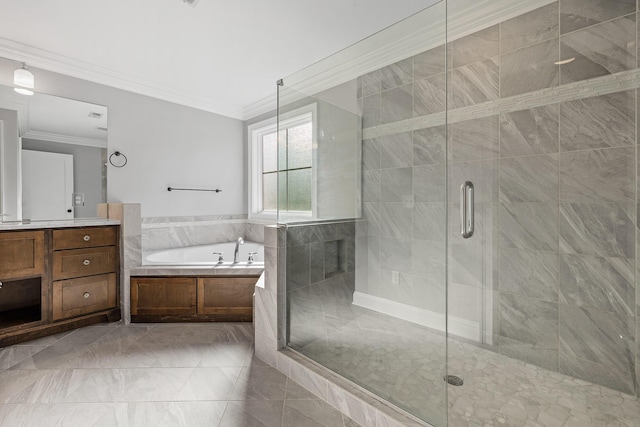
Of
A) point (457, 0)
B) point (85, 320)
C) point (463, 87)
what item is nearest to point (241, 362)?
point (85, 320)

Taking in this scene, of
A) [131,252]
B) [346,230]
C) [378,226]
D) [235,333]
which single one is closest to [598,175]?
[378,226]

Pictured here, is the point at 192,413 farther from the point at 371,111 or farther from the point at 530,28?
the point at 530,28

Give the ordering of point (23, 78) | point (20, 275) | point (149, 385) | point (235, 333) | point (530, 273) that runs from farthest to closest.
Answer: point (23, 78) → point (235, 333) → point (20, 275) → point (530, 273) → point (149, 385)

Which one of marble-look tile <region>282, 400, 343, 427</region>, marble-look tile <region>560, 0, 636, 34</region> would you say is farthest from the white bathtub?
marble-look tile <region>560, 0, 636, 34</region>

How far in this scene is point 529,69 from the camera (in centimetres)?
181

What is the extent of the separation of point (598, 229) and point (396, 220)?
1010 mm

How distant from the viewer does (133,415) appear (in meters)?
1.47

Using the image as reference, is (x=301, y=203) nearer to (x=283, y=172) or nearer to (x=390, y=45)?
(x=283, y=172)

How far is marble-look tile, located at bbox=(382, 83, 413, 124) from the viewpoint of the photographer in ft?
6.30

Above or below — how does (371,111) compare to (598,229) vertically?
above

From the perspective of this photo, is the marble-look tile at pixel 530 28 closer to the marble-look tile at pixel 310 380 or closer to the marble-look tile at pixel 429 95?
the marble-look tile at pixel 429 95

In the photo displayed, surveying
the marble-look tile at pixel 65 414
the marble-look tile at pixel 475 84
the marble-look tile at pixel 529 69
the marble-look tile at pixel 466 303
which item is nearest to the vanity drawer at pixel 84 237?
the marble-look tile at pixel 65 414

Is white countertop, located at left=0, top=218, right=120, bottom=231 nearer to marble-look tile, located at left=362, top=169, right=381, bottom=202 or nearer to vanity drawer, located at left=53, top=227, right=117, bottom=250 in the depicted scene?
vanity drawer, located at left=53, top=227, right=117, bottom=250

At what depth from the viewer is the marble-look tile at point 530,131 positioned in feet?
5.66
